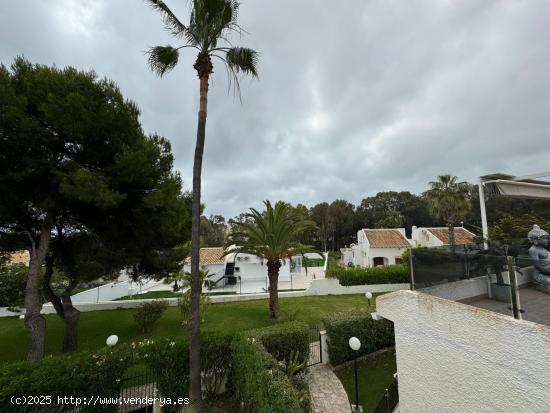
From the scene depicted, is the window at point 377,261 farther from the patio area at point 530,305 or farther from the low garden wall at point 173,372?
the patio area at point 530,305

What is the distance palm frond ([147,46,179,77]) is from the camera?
7.95 metres

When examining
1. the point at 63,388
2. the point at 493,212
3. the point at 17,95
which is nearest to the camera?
the point at 63,388

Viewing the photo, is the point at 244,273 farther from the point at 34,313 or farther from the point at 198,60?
the point at 198,60

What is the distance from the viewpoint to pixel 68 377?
658cm

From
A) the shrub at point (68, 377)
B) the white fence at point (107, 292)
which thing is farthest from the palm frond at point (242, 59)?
the white fence at point (107, 292)

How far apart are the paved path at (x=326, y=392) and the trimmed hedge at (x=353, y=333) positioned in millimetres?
758

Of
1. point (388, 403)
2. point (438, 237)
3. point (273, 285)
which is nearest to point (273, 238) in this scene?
point (273, 285)

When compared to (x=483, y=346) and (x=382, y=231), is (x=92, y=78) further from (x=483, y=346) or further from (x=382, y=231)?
(x=382, y=231)

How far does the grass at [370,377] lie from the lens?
8888 millimetres

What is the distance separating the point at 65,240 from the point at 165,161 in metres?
5.77

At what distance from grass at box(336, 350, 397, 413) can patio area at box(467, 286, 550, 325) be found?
19.8 feet

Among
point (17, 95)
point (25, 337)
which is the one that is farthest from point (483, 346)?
point (25, 337)

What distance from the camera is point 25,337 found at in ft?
44.4

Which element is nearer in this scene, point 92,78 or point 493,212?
point 92,78
